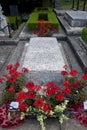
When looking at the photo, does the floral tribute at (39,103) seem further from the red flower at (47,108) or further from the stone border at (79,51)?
the stone border at (79,51)

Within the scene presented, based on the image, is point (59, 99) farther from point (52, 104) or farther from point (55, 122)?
point (55, 122)

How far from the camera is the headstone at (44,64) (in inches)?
230

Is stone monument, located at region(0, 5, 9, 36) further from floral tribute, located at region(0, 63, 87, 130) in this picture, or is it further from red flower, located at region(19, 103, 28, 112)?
red flower, located at region(19, 103, 28, 112)

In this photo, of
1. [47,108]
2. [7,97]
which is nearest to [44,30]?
[7,97]

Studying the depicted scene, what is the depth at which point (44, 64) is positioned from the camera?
6227 mm

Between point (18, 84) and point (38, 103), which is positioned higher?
point (38, 103)

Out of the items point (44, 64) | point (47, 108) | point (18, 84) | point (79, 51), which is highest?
point (44, 64)

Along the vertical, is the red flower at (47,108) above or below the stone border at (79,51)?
above

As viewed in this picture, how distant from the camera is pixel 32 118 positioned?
15.9ft

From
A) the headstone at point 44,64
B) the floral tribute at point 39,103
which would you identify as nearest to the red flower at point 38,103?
the floral tribute at point 39,103

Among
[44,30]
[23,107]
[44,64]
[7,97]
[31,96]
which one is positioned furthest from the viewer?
[44,30]

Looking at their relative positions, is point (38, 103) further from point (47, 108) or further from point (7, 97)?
point (7, 97)

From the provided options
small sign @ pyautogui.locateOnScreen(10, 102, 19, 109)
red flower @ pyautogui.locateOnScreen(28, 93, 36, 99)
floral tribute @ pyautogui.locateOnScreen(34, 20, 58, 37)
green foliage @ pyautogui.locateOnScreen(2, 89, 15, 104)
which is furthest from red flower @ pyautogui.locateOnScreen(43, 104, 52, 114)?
floral tribute @ pyautogui.locateOnScreen(34, 20, 58, 37)

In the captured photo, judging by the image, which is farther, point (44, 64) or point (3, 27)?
point (3, 27)
